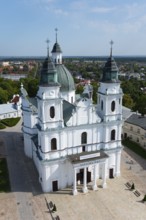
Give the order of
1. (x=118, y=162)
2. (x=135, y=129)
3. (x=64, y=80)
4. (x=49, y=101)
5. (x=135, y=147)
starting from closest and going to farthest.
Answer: (x=49, y=101) → (x=118, y=162) → (x=64, y=80) → (x=135, y=147) → (x=135, y=129)

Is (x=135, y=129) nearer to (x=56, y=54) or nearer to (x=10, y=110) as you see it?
(x=56, y=54)

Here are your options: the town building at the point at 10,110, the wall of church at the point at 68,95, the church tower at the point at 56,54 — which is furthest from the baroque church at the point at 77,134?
the town building at the point at 10,110

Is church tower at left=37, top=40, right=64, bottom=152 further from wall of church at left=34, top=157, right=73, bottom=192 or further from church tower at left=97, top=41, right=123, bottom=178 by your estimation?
church tower at left=97, top=41, right=123, bottom=178

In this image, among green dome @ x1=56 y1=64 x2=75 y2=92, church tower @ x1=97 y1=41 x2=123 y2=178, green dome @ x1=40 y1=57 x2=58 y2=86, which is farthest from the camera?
green dome @ x1=56 y1=64 x2=75 y2=92

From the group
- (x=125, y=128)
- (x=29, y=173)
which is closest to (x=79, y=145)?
(x=29, y=173)

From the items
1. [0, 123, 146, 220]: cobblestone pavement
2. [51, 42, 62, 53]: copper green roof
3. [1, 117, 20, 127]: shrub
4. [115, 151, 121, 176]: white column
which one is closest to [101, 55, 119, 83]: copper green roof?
[115, 151, 121, 176]: white column

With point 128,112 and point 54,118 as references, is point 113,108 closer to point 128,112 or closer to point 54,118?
point 54,118

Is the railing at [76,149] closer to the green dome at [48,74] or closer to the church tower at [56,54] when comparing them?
the green dome at [48,74]

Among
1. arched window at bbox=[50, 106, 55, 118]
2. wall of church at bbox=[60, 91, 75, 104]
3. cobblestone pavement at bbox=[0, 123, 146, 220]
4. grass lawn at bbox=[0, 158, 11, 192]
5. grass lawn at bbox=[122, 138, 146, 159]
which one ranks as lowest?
cobblestone pavement at bbox=[0, 123, 146, 220]

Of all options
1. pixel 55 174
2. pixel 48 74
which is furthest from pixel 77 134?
pixel 48 74
